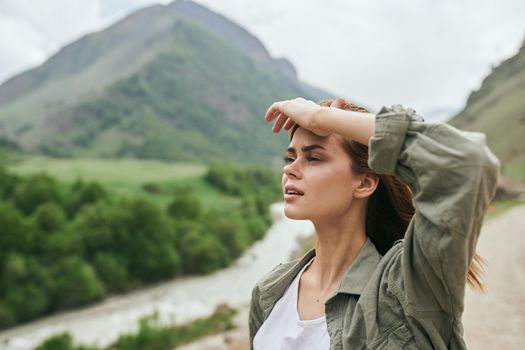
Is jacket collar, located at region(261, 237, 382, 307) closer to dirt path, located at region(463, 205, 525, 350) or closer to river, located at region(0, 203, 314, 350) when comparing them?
dirt path, located at region(463, 205, 525, 350)

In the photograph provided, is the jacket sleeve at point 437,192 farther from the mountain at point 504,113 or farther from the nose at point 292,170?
Result: the mountain at point 504,113

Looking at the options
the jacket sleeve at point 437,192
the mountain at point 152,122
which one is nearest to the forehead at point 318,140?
the jacket sleeve at point 437,192

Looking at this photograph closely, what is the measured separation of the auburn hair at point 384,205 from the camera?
8.89 feet

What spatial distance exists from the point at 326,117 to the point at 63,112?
169m

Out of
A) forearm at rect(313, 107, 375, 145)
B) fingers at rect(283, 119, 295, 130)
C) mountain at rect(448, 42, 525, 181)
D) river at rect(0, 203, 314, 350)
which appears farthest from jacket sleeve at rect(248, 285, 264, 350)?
mountain at rect(448, 42, 525, 181)

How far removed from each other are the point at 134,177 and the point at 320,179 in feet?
225

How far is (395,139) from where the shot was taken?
78.7 inches

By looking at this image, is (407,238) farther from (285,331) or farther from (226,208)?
(226,208)

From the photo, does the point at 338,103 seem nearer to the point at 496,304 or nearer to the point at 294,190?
the point at 294,190

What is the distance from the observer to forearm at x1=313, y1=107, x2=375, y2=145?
7.06 feet

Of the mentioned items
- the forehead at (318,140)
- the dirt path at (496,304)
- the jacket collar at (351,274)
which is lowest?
the dirt path at (496,304)

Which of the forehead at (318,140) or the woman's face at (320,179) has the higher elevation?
the forehead at (318,140)

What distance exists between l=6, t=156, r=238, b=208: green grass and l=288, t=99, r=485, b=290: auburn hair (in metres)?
55.2

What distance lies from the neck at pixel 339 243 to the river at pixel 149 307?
2507cm
